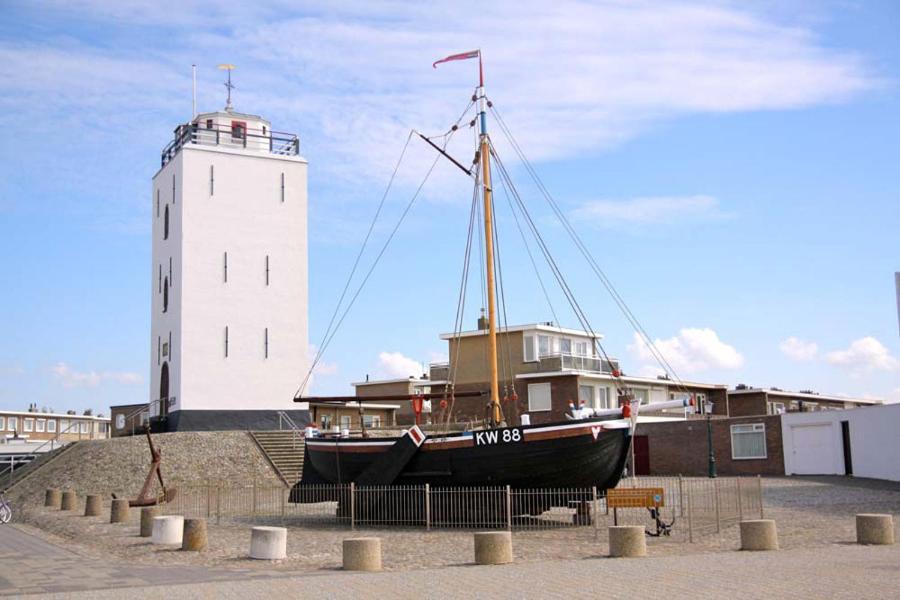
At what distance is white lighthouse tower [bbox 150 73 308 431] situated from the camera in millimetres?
43594

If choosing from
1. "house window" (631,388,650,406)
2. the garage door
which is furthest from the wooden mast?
"house window" (631,388,650,406)

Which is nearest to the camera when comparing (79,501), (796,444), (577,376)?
(79,501)

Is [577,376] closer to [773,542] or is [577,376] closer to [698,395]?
[698,395]

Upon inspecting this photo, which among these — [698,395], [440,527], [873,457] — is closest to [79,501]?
[440,527]

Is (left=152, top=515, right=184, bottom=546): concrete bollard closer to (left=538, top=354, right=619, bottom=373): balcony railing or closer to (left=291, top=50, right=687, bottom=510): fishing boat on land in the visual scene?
(left=291, top=50, right=687, bottom=510): fishing boat on land

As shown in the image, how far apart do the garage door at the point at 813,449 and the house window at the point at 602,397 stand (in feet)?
42.5

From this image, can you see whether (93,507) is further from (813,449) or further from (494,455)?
(813,449)

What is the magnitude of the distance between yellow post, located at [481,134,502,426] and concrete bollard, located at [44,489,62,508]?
1561 cm

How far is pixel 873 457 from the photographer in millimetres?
36250

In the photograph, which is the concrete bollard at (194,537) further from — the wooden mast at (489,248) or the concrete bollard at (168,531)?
the wooden mast at (489,248)

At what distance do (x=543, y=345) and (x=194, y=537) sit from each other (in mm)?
36319

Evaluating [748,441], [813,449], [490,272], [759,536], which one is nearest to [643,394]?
[748,441]

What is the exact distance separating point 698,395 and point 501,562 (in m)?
41.6

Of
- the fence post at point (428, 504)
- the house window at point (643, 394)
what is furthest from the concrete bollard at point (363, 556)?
the house window at point (643, 394)
